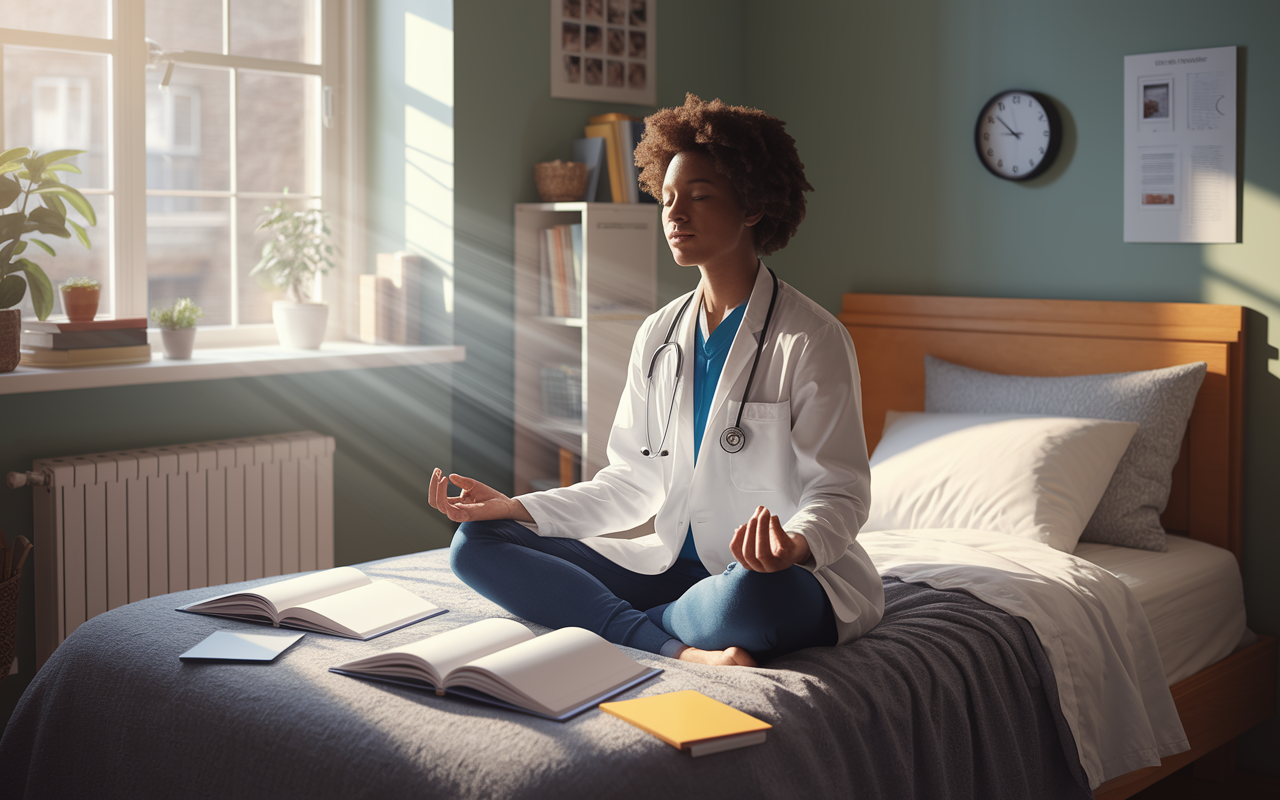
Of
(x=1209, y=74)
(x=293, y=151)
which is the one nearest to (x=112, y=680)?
(x=293, y=151)

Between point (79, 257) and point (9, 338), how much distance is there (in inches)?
18.2

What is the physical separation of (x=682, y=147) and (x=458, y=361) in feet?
4.88

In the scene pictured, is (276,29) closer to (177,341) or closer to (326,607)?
(177,341)

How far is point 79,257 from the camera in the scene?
3.04 m

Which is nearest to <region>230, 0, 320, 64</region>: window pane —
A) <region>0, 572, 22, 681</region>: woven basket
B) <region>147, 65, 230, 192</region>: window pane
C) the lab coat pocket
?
<region>147, 65, 230, 192</region>: window pane

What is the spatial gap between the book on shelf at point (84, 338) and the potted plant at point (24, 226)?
5cm

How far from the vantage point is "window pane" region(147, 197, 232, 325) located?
3.18 meters

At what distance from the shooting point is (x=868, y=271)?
3537mm

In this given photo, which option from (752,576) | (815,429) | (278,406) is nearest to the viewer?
(752,576)

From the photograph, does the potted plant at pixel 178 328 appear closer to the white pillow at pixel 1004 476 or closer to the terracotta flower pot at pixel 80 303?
the terracotta flower pot at pixel 80 303

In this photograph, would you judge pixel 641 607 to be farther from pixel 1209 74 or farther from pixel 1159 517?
pixel 1209 74

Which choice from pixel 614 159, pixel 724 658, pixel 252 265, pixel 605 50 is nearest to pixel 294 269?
pixel 252 265

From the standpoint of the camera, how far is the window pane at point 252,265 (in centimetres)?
333

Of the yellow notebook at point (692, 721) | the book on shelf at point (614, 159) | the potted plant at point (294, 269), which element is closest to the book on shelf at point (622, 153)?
the book on shelf at point (614, 159)
